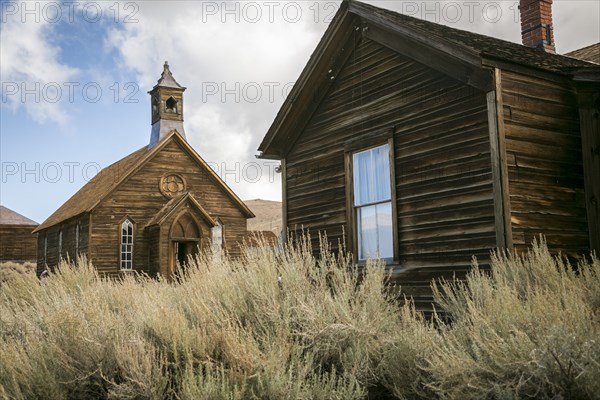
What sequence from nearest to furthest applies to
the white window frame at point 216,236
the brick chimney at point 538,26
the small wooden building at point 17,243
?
the brick chimney at point 538,26
the white window frame at point 216,236
the small wooden building at point 17,243

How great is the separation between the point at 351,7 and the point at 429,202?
4024mm

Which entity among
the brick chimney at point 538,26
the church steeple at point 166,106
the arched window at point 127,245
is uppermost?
the church steeple at point 166,106

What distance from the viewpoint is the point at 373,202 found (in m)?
10.2

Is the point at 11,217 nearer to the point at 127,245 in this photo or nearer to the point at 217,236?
the point at 127,245

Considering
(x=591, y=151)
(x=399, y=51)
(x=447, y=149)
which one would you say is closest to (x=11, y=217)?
(x=399, y=51)

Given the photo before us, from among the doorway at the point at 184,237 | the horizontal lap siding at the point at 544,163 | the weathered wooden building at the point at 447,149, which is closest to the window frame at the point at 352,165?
the weathered wooden building at the point at 447,149

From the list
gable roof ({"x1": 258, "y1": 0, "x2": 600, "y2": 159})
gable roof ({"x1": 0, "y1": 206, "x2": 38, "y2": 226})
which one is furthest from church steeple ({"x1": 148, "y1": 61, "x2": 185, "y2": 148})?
gable roof ({"x1": 0, "y1": 206, "x2": 38, "y2": 226})

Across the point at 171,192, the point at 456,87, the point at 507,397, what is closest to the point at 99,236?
the point at 171,192

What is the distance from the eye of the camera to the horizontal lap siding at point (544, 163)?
8250mm

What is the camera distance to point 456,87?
8914 millimetres

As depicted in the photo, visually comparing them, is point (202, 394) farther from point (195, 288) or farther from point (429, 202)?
point (429, 202)

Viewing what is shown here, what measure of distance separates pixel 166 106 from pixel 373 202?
67.4 feet

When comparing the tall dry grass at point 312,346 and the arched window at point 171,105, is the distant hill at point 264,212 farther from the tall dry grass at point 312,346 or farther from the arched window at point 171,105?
the tall dry grass at point 312,346

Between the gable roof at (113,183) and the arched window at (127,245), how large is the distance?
5.15 feet
